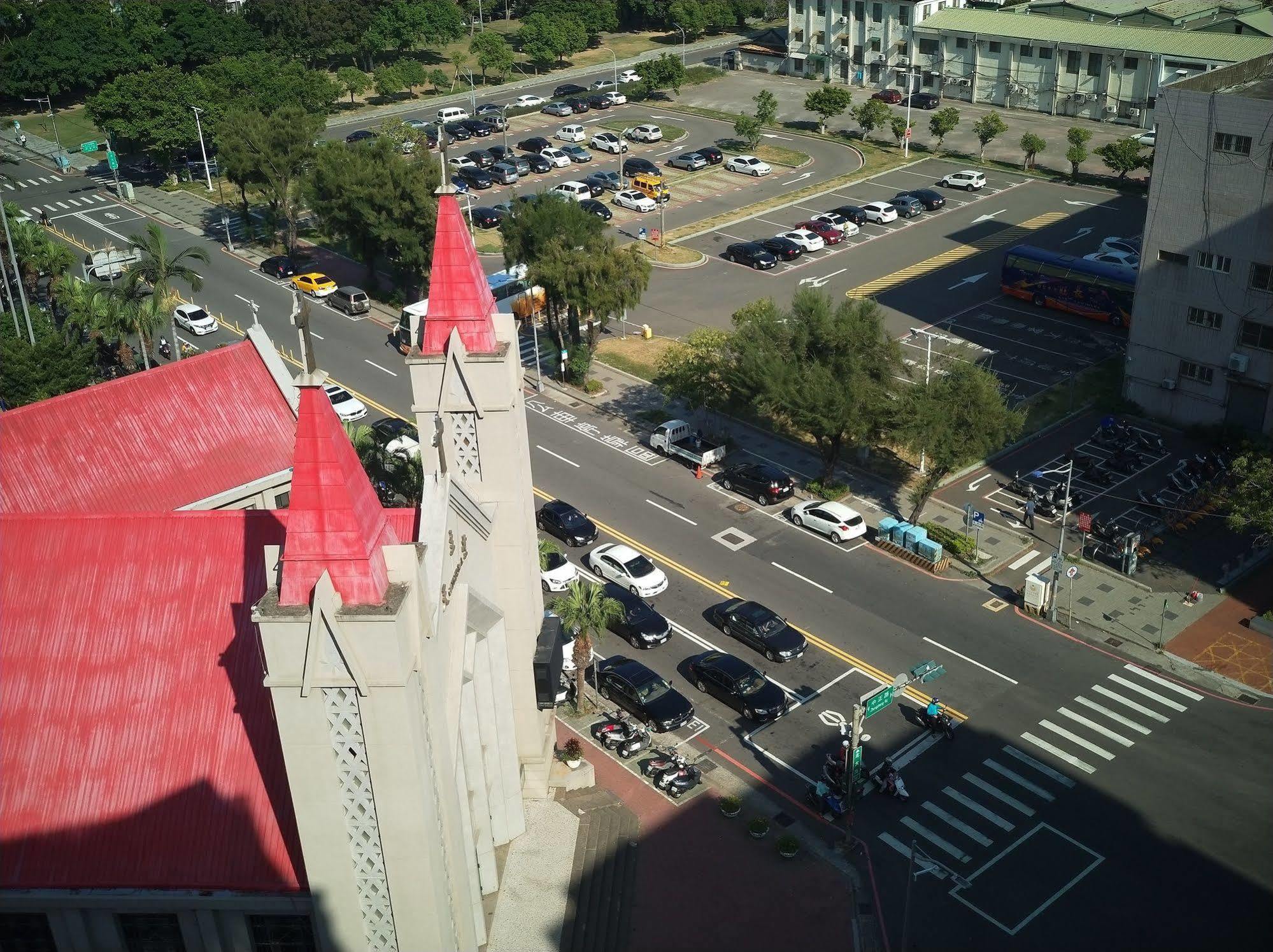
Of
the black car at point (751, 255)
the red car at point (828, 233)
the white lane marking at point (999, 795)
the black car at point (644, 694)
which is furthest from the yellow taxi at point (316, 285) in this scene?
the white lane marking at point (999, 795)

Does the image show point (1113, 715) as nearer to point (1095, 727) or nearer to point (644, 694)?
point (1095, 727)

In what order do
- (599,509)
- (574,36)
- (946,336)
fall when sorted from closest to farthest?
(599,509), (946,336), (574,36)

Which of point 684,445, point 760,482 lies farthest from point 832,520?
point 684,445

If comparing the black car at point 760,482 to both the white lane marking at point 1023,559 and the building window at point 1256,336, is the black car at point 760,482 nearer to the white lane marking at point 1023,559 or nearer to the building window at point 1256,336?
the white lane marking at point 1023,559

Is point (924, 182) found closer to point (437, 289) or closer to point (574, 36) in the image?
point (574, 36)

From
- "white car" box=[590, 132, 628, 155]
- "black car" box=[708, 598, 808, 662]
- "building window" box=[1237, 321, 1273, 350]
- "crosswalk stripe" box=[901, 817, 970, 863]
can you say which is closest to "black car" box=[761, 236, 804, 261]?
"white car" box=[590, 132, 628, 155]

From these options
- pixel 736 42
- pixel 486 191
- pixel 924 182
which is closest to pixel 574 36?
pixel 736 42

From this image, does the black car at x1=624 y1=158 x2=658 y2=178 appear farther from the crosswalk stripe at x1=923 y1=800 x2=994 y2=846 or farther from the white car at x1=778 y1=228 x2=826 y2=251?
the crosswalk stripe at x1=923 y1=800 x2=994 y2=846

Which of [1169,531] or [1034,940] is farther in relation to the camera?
[1169,531]
